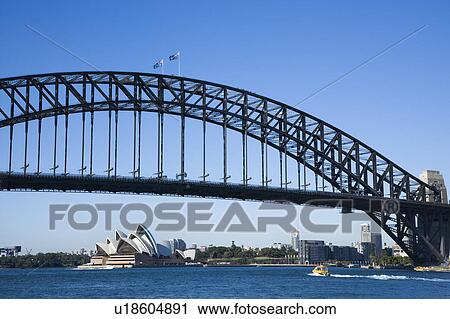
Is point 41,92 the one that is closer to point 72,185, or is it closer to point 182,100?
point 72,185

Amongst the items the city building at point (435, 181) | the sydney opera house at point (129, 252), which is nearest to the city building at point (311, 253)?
the sydney opera house at point (129, 252)

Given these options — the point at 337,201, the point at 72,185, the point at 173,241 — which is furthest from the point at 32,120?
→ the point at 173,241

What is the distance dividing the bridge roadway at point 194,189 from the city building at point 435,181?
153 inches

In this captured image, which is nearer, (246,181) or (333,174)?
(246,181)

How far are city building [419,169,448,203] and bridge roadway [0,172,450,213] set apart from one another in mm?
3892

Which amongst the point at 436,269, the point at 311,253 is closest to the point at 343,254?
the point at 311,253

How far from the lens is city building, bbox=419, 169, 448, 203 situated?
263 ft

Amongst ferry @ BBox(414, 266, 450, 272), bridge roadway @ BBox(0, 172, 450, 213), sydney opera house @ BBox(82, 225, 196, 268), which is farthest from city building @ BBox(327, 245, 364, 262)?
bridge roadway @ BBox(0, 172, 450, 213)

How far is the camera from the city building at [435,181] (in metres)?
80.1

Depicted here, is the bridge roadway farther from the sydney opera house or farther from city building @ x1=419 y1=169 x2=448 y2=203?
the sydney opera house

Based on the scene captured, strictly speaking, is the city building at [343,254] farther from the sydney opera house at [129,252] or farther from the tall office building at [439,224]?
the tall office building at [439,224]

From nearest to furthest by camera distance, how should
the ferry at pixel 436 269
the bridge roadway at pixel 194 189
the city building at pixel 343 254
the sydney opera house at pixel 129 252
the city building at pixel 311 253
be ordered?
the bridge roadway at pixel 194 189, the ferry at pixel 436 269, the sydney opera house at pixel 129 252, the city building at pixel 311 253, the city building at pixel 343 254
